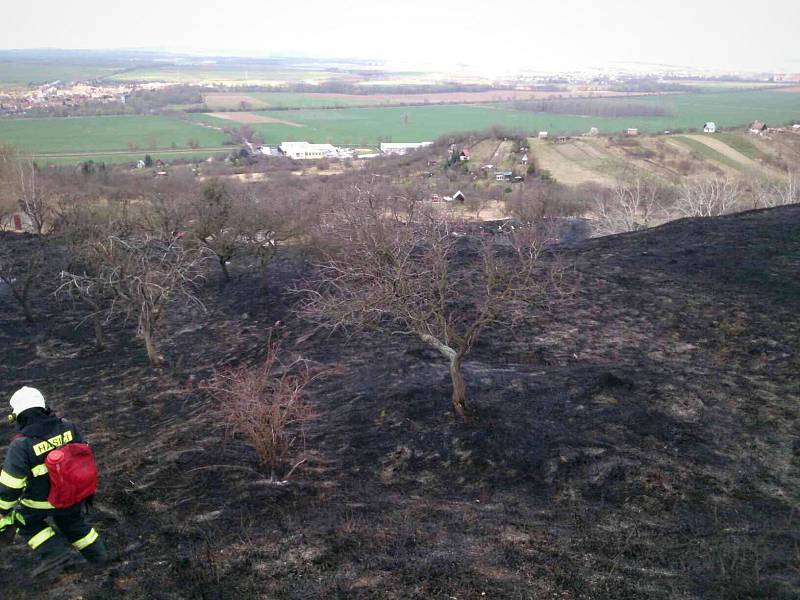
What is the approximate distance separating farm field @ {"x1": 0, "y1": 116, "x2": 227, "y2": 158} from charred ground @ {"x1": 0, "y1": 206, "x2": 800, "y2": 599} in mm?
57956

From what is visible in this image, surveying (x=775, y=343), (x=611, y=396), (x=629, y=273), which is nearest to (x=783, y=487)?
(x=611, y=396)

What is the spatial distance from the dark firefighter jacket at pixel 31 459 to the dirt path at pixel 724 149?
62.1 m

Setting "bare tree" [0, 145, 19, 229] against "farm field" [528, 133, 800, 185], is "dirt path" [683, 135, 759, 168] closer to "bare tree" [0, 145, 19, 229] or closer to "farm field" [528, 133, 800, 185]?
"farm field" [528, 133, 800, 185]

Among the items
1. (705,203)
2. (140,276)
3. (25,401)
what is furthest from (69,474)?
(705,203)

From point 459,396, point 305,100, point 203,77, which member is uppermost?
point 203,77

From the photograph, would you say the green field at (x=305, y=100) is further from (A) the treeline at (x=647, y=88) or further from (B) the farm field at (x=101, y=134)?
(A) the treeline at (x=647, y=88)

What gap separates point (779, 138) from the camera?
199 ft

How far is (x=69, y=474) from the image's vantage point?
5.18m

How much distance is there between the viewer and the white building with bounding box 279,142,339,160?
62.5 meters

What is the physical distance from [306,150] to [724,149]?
1671 inches

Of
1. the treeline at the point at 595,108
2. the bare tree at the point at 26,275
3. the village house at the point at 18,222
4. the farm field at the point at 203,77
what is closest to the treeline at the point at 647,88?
the treeline at the point at 595,108

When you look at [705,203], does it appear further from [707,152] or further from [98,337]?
[707,152]

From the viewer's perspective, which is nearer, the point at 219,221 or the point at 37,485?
the point at 37,485

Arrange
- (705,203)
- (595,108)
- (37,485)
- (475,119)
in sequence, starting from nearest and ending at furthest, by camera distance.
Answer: (37,485)
(705,203)
(475,119)
(595,108)
